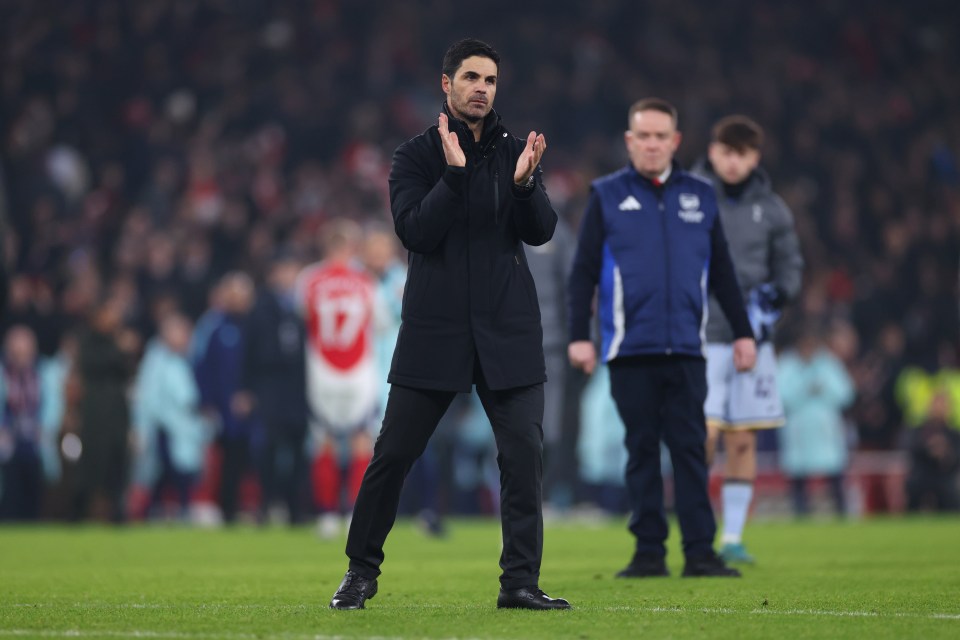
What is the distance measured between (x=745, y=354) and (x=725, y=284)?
1.40 feet

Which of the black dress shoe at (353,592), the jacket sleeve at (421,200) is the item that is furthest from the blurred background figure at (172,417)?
the jacket sleeve at (421,200)

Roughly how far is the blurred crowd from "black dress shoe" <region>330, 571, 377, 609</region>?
26.4 ft

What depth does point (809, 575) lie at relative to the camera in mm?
9070

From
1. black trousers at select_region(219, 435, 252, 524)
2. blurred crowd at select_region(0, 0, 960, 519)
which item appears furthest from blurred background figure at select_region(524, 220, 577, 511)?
black trousers at select_region(219, 435, 252, 524)

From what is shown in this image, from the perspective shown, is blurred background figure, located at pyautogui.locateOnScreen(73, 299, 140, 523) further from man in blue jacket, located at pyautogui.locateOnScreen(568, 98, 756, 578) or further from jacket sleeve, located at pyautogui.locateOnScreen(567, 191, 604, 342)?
man in blue jacket, located at pyautogui.locateOnScreen(568, 98, 756, 578)

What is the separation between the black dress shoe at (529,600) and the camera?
22.2 feet

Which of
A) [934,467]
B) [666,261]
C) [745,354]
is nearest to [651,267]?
[666,261]

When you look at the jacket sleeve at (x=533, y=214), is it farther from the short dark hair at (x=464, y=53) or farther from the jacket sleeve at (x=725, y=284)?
the jacket sleeve at (x=725, y=284)

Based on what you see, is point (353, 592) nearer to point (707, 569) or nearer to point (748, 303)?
point (707, 569)

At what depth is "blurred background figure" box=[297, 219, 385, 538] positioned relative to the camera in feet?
48.9

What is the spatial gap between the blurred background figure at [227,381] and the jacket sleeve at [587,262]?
909 cm

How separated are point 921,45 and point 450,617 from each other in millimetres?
26339

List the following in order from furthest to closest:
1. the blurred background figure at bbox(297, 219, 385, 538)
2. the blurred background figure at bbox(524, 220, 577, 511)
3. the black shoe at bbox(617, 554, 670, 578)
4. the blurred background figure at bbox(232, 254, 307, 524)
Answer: the blurred background figure at bbox(232, 254, 307, 524)
the blurred background figure at bbox(297, 219, 385, 538)
the blurred background figure at bbox(524, 220, 577, 511)
the black shoe at bbox(617, 554, 670, 578)

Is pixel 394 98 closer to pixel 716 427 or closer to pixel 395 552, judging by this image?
pixel 395 552
